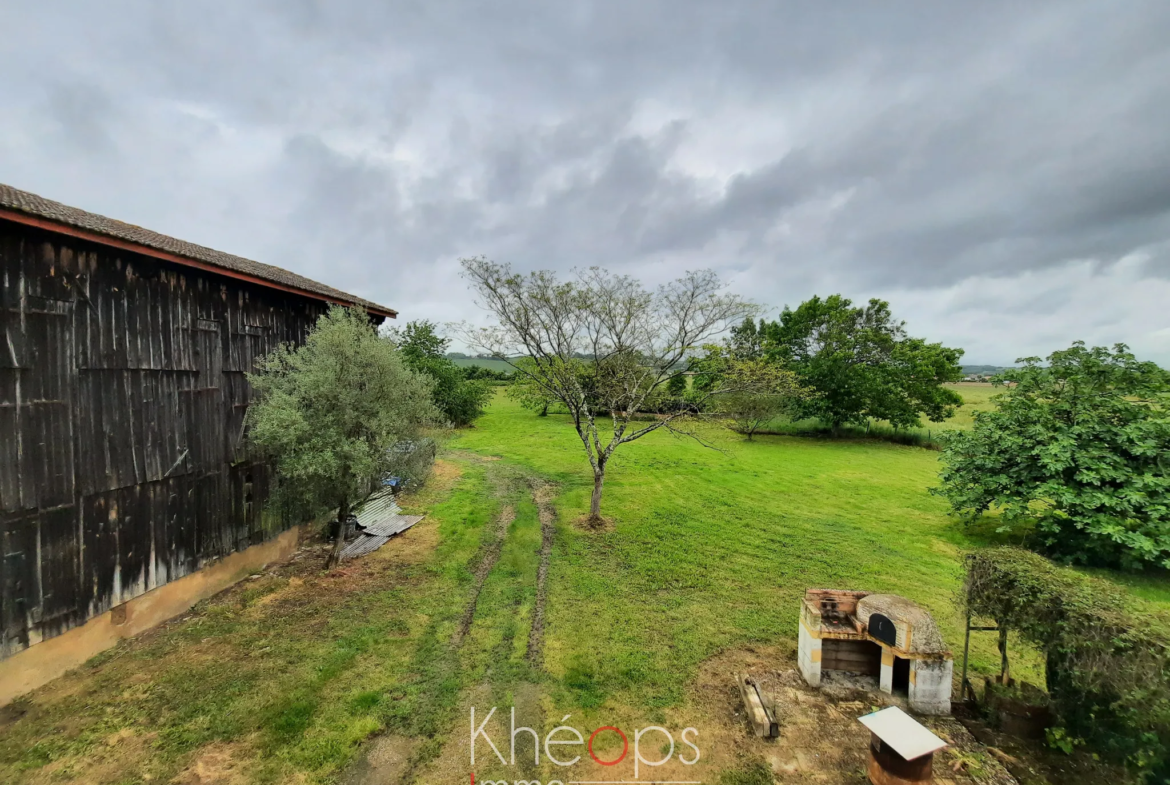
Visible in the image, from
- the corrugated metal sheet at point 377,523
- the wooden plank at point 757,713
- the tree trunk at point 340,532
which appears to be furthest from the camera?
the corrugated metal sheet at point 377,523

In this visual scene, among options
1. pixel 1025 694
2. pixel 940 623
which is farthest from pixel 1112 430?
pixel 1025 694

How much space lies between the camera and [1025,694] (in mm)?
5195

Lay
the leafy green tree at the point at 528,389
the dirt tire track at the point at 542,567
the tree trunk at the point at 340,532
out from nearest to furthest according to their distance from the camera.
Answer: the dirt tire track at the point at 542,567 → the tree trunk at the point at 340,532 → the leafy green tree at the point at 528,389

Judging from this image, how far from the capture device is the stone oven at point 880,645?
5.47 metres

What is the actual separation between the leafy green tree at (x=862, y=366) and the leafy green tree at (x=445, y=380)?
19.5m

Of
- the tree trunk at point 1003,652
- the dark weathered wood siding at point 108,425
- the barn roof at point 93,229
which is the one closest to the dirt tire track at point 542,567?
the tree trunk at point 1003,652

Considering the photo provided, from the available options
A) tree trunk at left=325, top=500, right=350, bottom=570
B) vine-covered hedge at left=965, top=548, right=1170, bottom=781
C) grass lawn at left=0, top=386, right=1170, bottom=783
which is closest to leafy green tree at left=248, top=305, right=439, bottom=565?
tree trunk at left=325, top=500, right=350, bottom=570

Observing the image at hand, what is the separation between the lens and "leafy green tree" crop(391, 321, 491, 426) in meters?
30.1

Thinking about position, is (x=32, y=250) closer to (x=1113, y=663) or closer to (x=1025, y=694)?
(x=1113, y=663)

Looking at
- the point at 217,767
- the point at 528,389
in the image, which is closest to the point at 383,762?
the point at 217,767

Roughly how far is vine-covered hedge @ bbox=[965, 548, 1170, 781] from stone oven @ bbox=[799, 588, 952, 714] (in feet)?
2.44

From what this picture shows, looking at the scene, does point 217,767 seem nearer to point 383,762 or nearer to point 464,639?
point 383,762

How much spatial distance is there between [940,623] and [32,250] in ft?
48.0

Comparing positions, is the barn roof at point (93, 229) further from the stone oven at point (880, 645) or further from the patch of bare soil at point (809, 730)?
Answer: the stone oven at point (880, 645)
